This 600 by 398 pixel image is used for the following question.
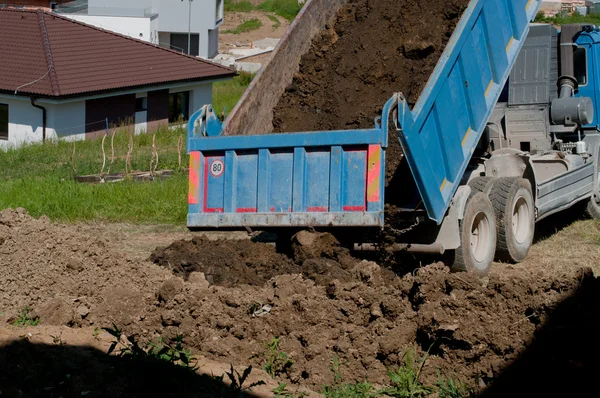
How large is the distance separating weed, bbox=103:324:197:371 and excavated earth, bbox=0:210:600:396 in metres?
0.16

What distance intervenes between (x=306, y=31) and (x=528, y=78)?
300 centimetres

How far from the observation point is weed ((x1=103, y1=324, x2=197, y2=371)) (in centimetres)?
626

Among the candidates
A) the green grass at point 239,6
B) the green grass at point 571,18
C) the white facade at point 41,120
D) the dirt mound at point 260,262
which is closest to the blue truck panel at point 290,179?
the dirt mound at point 260,262

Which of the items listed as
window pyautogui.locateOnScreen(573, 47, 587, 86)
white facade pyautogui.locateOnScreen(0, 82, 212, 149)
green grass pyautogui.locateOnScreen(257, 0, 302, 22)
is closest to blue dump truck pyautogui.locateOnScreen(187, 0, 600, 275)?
window pyautogui.locateOnScreen(573, 47, 587, 86)

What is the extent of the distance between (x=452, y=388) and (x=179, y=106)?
106 ft

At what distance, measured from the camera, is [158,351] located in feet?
22.1

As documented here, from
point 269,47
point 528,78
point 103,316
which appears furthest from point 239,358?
point 269,47

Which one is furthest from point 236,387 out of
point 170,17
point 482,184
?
point 170,17

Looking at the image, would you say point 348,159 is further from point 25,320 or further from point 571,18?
point 571,18

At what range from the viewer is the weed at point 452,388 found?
20.5 ft

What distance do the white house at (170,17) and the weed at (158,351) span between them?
133ft

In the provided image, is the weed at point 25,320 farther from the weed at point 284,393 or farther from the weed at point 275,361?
the weed at point 284,393

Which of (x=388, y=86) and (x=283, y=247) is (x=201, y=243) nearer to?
(x=283, y=247)

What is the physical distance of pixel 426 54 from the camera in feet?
32.1
